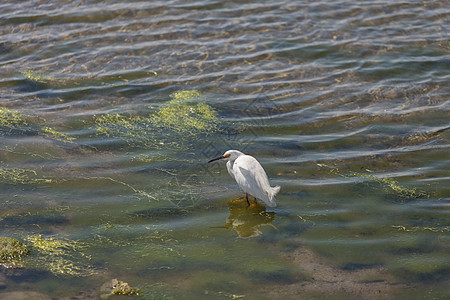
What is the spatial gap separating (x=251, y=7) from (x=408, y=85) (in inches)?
139

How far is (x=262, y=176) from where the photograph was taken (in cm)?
497

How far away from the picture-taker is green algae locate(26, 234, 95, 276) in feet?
13.2

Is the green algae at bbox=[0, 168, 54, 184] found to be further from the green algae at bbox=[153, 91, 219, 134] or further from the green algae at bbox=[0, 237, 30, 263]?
the green algae at bbox=[153, 91, 219, 134]

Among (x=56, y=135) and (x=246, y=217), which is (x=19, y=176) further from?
(x=246, y=217)

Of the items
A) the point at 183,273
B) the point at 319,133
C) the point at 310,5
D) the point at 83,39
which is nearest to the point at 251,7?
the point at 310,5

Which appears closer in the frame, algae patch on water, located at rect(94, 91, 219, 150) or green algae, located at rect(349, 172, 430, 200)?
green algae, located at rect(349, 172, 430, 200)

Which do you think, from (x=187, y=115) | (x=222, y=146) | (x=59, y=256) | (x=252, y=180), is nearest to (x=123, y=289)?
(x=59, y=256)

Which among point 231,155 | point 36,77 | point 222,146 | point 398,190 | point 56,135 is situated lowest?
point 398,190

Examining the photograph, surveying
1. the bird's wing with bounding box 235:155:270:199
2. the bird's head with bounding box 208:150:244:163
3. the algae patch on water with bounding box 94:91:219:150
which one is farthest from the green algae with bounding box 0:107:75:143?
the bird's wing with bounding box 235:155:270:199

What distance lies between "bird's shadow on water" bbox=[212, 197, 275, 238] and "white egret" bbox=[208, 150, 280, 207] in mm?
119

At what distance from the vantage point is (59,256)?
4.15 meters

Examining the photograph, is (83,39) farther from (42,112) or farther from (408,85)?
(408,85)

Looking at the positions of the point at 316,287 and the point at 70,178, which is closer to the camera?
the point at 316,287

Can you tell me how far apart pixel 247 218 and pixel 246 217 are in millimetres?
14
